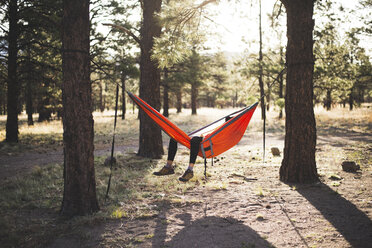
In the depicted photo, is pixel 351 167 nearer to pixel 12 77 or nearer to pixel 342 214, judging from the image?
pixel 342 214

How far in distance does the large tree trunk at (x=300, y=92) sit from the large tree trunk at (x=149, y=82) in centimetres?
303

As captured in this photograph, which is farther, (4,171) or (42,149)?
(42,149)

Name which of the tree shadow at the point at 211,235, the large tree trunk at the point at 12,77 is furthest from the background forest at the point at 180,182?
the large tree trunk at the point at 12,77

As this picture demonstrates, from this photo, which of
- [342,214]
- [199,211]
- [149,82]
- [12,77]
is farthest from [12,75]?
[342,214]

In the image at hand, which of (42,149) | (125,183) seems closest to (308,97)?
(125,183)

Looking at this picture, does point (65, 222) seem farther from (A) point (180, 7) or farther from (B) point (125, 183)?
(A) point (180, 7)

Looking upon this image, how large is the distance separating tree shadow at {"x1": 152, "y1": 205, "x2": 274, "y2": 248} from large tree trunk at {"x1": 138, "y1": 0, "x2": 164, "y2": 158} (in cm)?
338

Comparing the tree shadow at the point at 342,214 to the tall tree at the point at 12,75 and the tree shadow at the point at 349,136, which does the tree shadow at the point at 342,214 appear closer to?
the tree shadow at the point at 349,136

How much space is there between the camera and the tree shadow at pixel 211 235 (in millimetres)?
2201

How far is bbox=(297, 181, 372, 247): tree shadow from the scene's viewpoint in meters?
2.20

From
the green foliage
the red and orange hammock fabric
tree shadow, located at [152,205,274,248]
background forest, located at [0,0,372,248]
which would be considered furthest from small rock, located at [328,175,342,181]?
the green foliage

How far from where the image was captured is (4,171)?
503cm

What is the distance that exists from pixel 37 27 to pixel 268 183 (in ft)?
29.0

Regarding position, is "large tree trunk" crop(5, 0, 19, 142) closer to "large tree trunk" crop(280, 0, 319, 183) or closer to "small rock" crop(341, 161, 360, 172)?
"large tree trunk" crop(280, 0, 319, 183)
